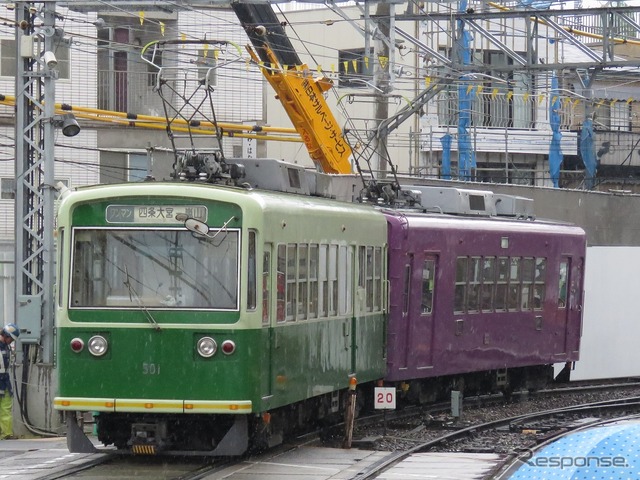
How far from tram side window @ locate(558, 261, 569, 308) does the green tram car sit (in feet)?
27.3

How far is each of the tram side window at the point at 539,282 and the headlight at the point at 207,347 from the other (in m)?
8.40

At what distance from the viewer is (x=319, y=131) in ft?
63.5

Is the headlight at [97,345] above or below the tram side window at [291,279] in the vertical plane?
below

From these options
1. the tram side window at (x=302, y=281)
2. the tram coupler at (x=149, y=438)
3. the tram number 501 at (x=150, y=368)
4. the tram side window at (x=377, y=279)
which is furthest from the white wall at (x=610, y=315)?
the tram number 501 at (x=150, y=368)

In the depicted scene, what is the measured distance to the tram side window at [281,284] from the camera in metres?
11.7

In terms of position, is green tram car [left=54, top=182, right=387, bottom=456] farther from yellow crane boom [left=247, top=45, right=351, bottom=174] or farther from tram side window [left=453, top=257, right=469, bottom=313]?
yellow crane boom [left=247, top=45, right=351, bottom=174]

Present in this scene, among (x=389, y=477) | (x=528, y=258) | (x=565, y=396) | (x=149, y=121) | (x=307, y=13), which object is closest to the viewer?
(x=389, y=477)

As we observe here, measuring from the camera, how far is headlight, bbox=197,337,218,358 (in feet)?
36.1

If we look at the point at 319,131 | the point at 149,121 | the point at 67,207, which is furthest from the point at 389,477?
the point at 149,121

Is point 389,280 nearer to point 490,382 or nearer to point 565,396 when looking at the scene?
point 490,382

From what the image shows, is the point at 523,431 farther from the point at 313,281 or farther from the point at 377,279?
the point at 313,281

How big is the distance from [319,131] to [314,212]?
22.4 feet

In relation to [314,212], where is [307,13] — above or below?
above

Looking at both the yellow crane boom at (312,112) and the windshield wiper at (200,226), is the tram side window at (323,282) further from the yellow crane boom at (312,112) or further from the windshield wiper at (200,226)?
the yellow crane boom at (312,112)
